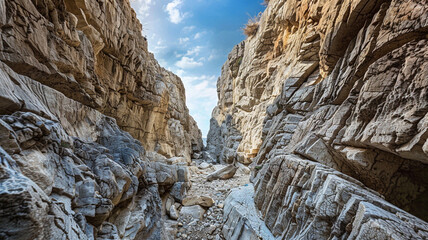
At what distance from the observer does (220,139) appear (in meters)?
33.5

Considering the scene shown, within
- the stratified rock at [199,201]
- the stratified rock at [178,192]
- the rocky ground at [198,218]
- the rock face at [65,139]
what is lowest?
the rocky ground at [198,218]

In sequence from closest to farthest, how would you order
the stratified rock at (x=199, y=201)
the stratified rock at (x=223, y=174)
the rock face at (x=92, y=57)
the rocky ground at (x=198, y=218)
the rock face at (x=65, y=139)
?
1. the rock face at (x=65, y=139)
2. the rock face at (x=92, y=57)
3. the rocky ground at (x=198, y=218)
4. the stratified rock at (x=199, y=201)
5. the stratified rock at (x=223, y=174)

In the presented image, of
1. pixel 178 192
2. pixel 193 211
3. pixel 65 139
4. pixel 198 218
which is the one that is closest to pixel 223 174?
pixel 178 192

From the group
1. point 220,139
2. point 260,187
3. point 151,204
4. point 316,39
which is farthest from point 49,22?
point 220,139

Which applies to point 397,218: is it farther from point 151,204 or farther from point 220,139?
point 220,139

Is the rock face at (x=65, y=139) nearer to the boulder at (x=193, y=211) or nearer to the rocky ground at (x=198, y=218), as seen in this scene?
the rocky ground at (x=198, y=218)

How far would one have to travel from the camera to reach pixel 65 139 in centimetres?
490

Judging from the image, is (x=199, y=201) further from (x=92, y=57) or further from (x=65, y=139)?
(x=92, y=57)

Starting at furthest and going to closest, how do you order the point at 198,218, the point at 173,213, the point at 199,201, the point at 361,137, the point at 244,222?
the point at 199,201 < the point at 173,213 < the point at 198,218 < the point at 244,222 < the point at 361,137

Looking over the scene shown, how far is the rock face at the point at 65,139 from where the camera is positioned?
2.71 meters

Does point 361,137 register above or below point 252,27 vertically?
below

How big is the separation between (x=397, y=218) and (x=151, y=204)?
8.80 meters

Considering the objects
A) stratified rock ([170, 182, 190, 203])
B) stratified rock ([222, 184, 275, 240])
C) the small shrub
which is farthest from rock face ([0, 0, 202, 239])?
the small shrub

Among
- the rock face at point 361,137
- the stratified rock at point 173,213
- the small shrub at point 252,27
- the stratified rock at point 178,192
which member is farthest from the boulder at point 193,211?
the small shrub at point 252,27
